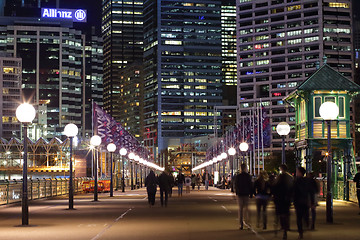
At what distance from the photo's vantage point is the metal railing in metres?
34.4

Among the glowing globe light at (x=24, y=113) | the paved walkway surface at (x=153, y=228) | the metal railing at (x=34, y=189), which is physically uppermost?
the glowing globe light at (x=24, y=113)

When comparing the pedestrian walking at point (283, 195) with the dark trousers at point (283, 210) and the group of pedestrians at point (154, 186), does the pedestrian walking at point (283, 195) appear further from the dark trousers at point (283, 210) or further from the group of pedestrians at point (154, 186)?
the group of pedestrians at point (154, 186)

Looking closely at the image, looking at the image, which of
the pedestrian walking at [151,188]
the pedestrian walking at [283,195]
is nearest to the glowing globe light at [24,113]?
the pedestrian walking at [283,195]

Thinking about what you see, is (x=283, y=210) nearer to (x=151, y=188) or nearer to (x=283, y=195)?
(x=283, y=195)

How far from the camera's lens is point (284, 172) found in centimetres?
1725

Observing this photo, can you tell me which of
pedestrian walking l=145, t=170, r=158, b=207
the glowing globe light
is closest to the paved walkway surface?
the glowing globe light

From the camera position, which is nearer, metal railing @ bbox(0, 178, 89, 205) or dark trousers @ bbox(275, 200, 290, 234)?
dark trousers @ bbox(275, 200, 290, 234)

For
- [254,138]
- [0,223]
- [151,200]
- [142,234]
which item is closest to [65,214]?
[0,223]

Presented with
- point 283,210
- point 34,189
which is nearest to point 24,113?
point 283,210

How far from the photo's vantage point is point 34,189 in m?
40.9

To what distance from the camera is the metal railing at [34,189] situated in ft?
113

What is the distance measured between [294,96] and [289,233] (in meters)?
23.5

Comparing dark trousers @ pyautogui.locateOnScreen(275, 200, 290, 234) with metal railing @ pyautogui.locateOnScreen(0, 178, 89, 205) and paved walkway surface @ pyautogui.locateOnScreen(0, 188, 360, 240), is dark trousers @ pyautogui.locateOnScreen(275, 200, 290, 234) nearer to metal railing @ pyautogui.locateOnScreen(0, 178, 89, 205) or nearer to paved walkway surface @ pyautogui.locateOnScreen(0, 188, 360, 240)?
paved walkway surface @ pyautogui.locateOnScreen(0, 188, 360, 240)

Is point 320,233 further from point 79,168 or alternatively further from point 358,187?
point 79,168
